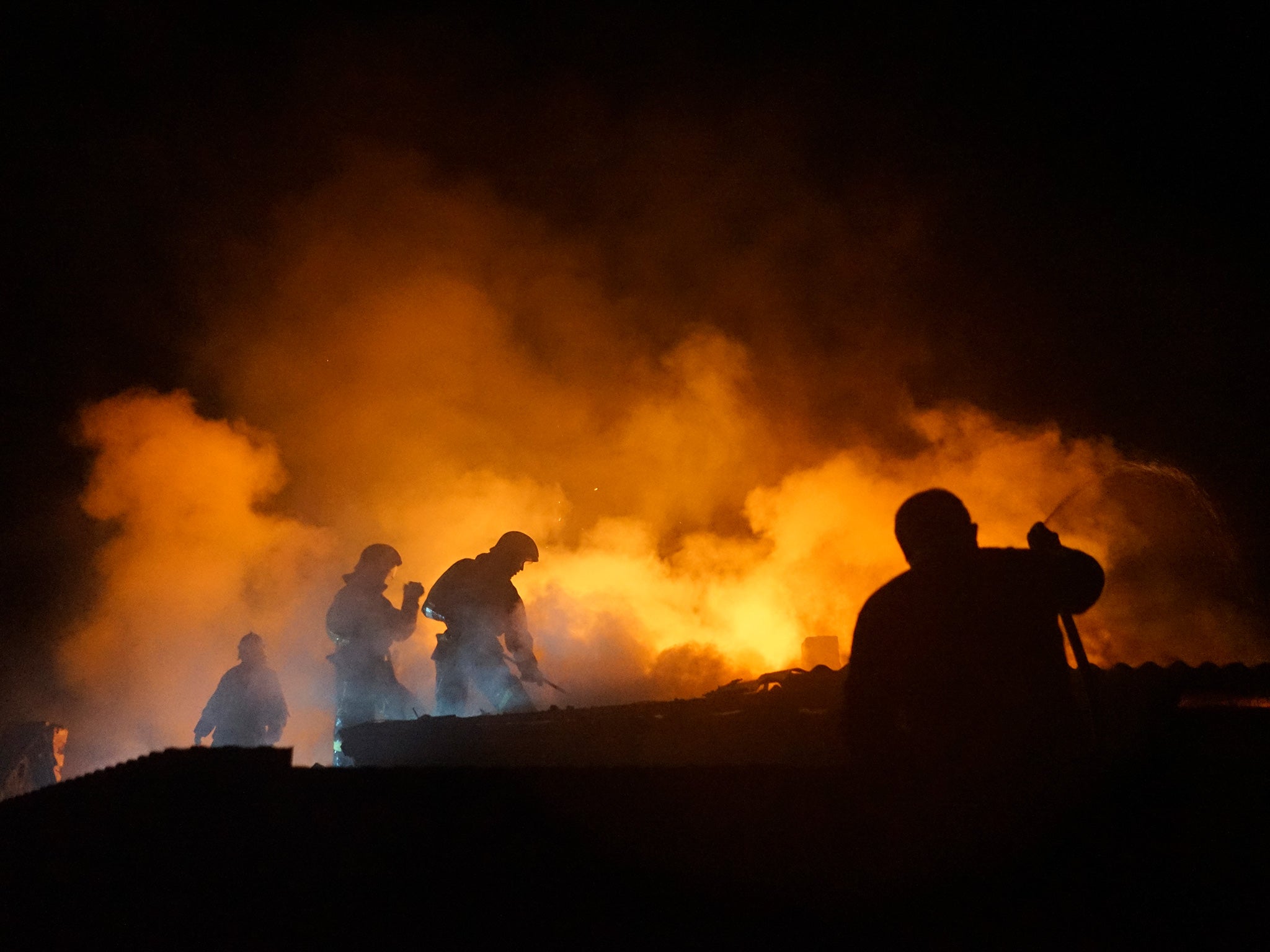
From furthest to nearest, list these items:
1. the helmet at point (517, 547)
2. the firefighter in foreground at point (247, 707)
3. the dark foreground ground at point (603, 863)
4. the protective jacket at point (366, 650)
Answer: the firefighter in foreground at point (247, 707) < the helmet at point (517, 547) < the protective jacket at point (366, 650) < the dark foreground ground at point (603, 863)

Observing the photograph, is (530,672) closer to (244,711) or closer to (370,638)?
(370,638)

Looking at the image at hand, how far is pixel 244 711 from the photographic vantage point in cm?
1229

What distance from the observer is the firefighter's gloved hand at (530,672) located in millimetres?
11281

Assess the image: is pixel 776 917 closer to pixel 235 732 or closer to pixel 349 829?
pixel 349 829

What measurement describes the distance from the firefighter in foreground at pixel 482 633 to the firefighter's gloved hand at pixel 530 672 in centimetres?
1

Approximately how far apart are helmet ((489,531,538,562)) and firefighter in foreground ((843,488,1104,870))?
9.38 m

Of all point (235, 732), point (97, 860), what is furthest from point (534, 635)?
point (97, 860)

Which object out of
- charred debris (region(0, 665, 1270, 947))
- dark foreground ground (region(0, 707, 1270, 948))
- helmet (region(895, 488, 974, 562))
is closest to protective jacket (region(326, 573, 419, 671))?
→ charred debris (region(0, 665, 1270, 947))

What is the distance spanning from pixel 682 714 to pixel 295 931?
422cm

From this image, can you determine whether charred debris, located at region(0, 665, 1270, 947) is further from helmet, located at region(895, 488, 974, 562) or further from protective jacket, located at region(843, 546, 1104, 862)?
helmet, located at region(895, 488, 974, 562)

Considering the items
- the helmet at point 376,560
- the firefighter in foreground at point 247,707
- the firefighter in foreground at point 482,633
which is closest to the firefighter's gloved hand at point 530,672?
the firefighter in foreground at point 482,633

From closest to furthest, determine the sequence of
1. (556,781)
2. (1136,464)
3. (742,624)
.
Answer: (556,781) < (1136,464) < (742,624)

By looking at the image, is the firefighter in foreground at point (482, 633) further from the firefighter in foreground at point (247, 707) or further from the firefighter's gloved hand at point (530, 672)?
the firefighter in foreground at point (247, 707)

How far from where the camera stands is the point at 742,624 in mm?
14844
